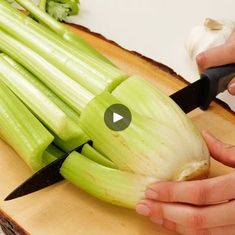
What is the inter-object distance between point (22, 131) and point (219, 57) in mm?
562

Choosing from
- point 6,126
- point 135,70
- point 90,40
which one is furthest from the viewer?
point 90,40

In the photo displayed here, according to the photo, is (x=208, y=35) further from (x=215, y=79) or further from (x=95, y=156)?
(x=95, y=156)

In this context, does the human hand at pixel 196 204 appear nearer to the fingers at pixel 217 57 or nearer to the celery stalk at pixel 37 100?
the celery stalk at pixel 37 100

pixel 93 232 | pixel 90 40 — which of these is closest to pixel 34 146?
pixel 93 232

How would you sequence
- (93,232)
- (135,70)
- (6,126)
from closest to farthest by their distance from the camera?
(93,232) → (6,126) → (135,70)

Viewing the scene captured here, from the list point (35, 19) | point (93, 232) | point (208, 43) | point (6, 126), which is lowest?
point (93, 232)

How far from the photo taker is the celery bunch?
3.84 feet

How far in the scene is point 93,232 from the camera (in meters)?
1.21

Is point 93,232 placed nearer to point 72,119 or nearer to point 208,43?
point 72,119

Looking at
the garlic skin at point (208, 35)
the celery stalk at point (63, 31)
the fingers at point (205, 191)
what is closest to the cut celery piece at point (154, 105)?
the fingers at point (205, 191)

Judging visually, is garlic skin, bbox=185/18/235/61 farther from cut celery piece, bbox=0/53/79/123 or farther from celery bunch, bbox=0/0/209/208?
cut celery piece, bbox=0/53/79/123

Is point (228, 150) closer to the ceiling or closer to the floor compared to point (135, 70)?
closer to the floor

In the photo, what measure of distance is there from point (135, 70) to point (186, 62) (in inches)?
9.4
